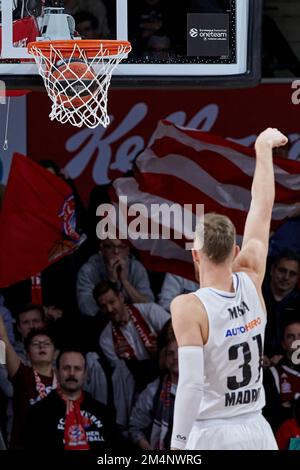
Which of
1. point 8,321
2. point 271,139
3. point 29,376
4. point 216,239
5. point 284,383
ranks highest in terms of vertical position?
point 271,139

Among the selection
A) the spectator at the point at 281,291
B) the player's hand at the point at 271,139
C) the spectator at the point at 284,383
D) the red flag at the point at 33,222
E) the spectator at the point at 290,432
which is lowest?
the spectator at the point at 290,432

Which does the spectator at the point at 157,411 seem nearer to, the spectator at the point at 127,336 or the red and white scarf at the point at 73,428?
the spectator at the point at 127,336

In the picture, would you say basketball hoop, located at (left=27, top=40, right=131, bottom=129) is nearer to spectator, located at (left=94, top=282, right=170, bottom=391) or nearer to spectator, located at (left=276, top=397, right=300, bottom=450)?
spectator, located at (left=94, top=282, right=170, bottom=391)

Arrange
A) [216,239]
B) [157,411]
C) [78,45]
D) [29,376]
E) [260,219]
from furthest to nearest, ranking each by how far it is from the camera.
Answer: [157,411], [29,376], [78,45], [260,219], [216,239]

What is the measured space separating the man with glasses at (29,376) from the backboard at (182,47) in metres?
2.46

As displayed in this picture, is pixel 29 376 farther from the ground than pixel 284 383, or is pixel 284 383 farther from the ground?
pixel 29 376

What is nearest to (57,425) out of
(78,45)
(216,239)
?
(78,45)

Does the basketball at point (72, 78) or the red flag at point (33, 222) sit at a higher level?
the basketball at point (72, 78)

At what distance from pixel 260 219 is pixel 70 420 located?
11.8 ft

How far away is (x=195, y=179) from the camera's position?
923 cm

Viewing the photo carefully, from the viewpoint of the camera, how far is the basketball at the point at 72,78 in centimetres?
644

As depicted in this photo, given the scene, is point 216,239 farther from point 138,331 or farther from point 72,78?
point 138,331

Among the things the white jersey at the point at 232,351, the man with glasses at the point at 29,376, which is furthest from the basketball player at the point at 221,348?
the man with glasses at the point at 29,376

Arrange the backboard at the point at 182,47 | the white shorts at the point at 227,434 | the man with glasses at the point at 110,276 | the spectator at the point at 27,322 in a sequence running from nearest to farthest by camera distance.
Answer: the white shorts at the point at 227,434, the backboard at the point at 182,47, the spectator at the point at 27,322, the man with glasses at the point at 110,276
